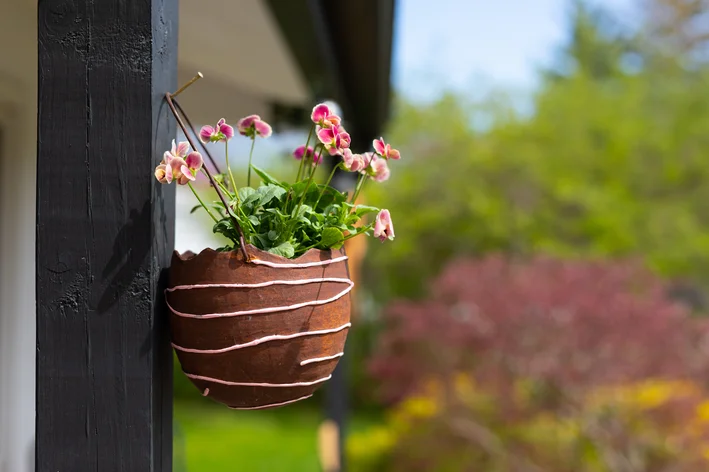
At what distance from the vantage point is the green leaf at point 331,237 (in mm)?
806

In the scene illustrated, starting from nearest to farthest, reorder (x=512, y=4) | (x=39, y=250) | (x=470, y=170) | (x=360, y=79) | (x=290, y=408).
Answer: (x=39, y=250), (x=360, y=79), (x=470, y=170), (x=290, y=408), (x=512, y=4)

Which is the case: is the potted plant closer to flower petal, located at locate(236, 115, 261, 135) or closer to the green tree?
flower petal, located at locate(236, 115, 261, 135)

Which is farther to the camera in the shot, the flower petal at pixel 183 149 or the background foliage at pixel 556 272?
the background foliage at pixel 556 272

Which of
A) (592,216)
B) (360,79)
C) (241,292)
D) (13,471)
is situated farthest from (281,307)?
(592,216)

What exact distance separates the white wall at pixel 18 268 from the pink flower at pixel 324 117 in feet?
4.47

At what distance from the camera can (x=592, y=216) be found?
696 cm

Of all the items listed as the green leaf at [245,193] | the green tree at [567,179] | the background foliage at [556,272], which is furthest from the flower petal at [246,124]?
the green tree at [567,179]

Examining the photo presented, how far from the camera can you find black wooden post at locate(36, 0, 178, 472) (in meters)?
0.72

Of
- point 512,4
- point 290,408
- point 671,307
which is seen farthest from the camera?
point 512,4

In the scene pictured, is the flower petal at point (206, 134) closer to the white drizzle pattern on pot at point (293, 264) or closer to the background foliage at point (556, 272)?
the white drizzle pattern on pot at point (293, 264)

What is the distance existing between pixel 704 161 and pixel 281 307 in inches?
277

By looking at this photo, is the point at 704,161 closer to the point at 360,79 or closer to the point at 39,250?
the point at 360,79

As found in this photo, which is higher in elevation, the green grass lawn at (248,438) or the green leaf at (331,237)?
the green leaf at (331,237)

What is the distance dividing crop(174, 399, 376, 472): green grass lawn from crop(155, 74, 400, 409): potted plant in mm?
3079
